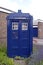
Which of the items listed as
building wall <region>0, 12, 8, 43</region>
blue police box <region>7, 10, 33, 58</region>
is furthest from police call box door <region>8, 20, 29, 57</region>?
building wall <region>0, 12, 8, 43</region>

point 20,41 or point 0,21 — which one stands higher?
point 0,21

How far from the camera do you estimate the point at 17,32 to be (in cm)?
1190

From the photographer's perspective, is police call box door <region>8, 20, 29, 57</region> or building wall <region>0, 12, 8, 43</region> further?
building wall <region>0, 12, 8, 43</region>

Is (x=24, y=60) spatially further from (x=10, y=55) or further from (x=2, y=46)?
(x=2, y=46)

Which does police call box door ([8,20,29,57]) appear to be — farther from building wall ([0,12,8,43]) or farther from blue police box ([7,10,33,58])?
building wall ([0,12,8,43])

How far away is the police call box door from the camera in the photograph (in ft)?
38.8

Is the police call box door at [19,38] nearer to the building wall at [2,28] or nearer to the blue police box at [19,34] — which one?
the blue police box at [19,34]

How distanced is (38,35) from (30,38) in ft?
78.3

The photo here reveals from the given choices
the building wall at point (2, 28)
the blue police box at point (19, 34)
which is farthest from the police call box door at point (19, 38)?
the building wall at point (2, 28)

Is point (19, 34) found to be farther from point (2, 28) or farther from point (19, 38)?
point (2, 28)

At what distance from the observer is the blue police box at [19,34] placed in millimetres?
11805

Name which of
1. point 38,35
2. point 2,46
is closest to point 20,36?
point 2,46

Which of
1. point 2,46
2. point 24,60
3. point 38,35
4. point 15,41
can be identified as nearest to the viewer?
point 24,60

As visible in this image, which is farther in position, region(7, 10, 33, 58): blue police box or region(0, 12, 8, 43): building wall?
region(0, 12, 8, 43): building wall
